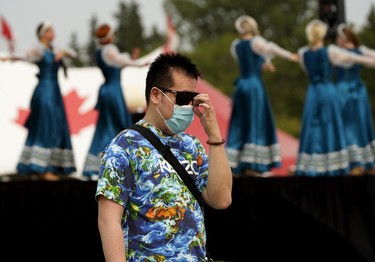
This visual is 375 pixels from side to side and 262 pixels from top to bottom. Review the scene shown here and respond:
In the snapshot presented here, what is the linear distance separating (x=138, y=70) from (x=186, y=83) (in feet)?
27.4

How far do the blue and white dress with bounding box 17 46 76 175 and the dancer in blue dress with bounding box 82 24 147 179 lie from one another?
227 millimetres

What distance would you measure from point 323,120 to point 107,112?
5.48 ft

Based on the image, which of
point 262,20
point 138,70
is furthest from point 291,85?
point 138,70

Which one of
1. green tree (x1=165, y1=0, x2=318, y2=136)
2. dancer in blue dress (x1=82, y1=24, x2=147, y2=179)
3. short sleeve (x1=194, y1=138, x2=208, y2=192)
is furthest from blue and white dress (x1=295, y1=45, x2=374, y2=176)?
green tree (x1=165, y1=0, x2=318, y2=136)

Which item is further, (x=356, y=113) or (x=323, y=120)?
(x=356, y=113)

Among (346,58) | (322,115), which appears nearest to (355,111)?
(322,115)

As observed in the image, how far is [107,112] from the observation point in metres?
6.79

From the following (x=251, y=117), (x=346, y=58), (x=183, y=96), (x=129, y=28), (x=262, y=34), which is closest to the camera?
(x=183, y=96)

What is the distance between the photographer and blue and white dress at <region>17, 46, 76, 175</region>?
6629 mm

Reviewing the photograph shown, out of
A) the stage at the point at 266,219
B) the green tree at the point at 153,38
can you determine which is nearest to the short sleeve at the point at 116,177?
the stage at the point at 266,219

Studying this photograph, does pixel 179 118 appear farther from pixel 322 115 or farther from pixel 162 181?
pixel 322 115

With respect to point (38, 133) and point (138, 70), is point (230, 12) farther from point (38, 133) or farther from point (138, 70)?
point (38, 133)

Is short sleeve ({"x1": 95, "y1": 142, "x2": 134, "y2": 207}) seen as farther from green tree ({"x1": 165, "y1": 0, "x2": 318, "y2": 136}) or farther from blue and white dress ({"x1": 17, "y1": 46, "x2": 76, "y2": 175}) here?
green tree ({"x1": 165, "y1": 0, "x2": 318, "y2": 136})

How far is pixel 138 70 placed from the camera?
35.8 ft
